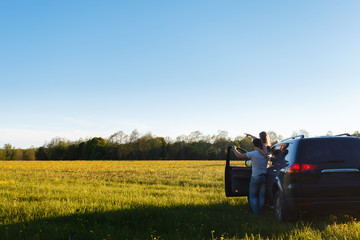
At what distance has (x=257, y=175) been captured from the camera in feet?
21.8

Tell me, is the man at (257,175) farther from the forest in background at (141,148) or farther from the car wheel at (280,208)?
the forest in background at (141,148)

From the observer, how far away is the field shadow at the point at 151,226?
16.9 ft

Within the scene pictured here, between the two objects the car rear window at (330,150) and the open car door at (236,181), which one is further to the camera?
the open car door at (236,181)

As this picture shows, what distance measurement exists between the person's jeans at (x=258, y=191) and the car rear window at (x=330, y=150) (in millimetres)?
1351

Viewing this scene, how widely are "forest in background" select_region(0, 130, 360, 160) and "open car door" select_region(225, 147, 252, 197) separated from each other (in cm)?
8783

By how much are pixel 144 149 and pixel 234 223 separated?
322 ft

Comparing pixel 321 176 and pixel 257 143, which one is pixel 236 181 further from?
pixel 321 176

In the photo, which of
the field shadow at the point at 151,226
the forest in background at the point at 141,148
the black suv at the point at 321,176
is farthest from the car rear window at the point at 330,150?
the forest in background at the point at 141,148

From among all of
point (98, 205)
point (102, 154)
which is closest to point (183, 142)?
point (102, 154)

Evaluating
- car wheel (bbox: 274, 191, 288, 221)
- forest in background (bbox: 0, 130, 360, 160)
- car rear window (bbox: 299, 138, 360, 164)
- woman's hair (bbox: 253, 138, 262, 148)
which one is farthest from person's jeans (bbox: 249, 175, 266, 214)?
forest in background (bbox: 0, 130, 360, 160)

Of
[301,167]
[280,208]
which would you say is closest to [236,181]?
[280,208]

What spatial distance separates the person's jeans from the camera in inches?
262

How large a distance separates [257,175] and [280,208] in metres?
0.93

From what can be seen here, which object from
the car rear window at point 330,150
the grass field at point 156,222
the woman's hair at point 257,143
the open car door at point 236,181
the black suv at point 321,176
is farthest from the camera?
the open car door at point 236,181
